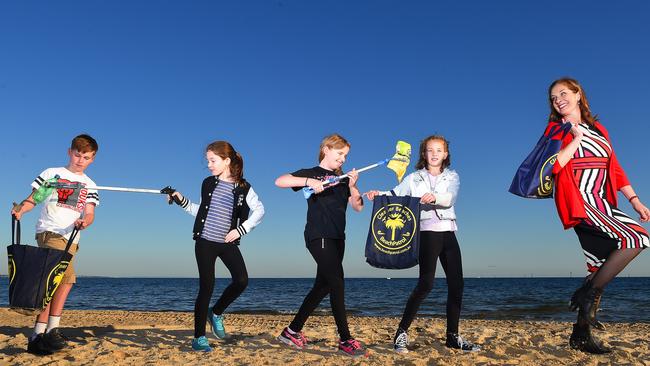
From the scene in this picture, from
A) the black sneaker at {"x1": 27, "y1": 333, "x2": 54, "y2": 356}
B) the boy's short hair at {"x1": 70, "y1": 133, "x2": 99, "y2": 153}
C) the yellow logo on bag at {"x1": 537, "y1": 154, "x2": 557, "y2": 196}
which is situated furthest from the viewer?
the boy's short hair at {"x1": 70, "y1": 133, "x2": 99, "y2": 153}

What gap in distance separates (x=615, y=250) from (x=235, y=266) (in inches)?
131

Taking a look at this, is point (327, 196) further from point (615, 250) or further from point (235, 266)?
point (615, 250)

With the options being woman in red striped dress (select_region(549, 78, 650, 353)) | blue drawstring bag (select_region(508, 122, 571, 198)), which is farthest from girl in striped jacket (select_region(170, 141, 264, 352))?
woman in red striped dress (select_region(549, 78, 650, 353))

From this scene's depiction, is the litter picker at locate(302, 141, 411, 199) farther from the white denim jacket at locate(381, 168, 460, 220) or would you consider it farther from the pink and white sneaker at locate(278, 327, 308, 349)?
the pink and white sneaker at locate(278, 327, 308, 349)

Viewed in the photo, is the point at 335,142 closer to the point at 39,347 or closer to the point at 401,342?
the point at 401,342

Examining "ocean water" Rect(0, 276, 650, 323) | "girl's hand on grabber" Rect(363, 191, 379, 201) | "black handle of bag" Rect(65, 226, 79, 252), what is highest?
"girl's hand on grabber" Rect(363, 191, 379, 201)

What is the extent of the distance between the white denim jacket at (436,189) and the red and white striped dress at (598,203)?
107cm

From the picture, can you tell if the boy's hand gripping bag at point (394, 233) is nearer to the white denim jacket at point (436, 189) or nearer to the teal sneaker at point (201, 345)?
the white denim jacket at point (436, 189)

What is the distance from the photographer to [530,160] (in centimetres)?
427

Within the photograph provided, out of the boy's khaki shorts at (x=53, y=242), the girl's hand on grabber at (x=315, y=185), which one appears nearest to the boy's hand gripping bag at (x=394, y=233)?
the girl's hand on grabber at (x=315, y=185)

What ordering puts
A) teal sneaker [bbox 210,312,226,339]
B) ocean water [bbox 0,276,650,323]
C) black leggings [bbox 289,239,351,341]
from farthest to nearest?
ocean water [bbox 0,276,650,323] < teal sneaker [bbox 210,312,226,339] < black leggings [bbox 289,239,351,341]

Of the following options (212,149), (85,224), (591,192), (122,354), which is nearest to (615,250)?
(591,192)

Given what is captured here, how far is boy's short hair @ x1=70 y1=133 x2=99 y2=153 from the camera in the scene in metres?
5.14

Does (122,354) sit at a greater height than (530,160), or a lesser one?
lesser
